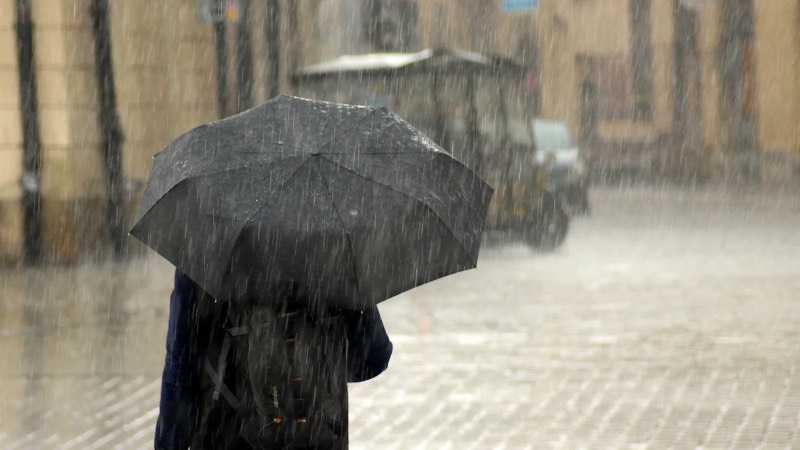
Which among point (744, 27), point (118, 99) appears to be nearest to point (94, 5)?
point (118, 99)

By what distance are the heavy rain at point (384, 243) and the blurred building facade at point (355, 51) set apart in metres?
0.05

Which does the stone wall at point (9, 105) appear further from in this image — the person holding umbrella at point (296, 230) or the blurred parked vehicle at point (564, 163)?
the person holding umbrella at point (296, 230)

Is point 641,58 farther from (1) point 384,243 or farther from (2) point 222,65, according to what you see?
(1) point 384,243

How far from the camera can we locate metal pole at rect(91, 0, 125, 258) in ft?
52.6

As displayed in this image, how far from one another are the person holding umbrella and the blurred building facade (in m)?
12.5

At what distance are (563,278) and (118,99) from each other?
697cm

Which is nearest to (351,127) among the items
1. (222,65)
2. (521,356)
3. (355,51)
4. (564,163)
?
(521,356)

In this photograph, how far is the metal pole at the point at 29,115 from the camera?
15445 millimetres

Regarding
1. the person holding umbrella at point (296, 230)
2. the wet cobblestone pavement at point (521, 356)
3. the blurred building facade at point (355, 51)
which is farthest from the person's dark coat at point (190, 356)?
the blurred building facade at point (355, 51)

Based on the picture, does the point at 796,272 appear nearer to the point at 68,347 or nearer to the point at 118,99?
the point at 68,347

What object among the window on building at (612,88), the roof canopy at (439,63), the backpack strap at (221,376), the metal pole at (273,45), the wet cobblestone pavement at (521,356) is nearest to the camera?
the backpack strap at (221,376)

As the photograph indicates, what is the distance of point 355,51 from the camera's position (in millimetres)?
43531

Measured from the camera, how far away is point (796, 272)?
13.0 meters

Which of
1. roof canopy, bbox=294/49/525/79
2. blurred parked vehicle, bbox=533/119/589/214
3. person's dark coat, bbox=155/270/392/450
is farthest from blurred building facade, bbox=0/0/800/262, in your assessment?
person's dark coat, bbox=155/270/392/450
